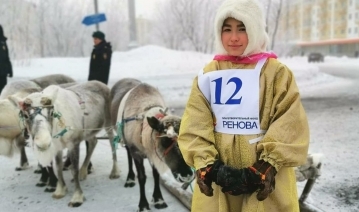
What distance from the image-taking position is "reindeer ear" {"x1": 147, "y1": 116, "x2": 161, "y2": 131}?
12.5 feet

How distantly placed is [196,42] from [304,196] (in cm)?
2421

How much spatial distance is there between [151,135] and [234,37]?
2162 mm

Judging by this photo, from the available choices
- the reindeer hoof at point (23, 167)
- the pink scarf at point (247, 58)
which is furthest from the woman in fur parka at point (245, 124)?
the reindeer hoof at point (23, 167)

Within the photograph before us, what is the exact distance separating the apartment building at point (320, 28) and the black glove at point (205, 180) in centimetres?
2213

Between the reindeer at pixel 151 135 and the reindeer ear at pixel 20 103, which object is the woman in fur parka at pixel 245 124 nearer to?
the reindeer at pixel 151 135

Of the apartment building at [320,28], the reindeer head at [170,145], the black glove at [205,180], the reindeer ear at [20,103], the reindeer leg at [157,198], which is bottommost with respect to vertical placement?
the reindeer leg at [157,198]

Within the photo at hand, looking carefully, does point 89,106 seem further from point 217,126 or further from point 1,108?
point 217,126

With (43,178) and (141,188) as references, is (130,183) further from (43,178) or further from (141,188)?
(43,178)

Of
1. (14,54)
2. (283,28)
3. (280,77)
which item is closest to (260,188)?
(280,77)

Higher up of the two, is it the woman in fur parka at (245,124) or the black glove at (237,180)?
the woman in fur parka at (245,124)

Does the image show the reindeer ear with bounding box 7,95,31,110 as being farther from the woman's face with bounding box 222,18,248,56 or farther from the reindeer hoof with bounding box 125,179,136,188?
the woman's face with bounding box 222,18,248,56

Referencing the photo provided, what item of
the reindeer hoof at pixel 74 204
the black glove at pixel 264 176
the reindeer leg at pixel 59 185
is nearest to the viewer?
the black glove at pixel 264 176

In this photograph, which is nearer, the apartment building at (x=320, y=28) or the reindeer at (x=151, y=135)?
the reindeer at (x=151, y=135)

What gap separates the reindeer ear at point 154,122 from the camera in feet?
12.5
